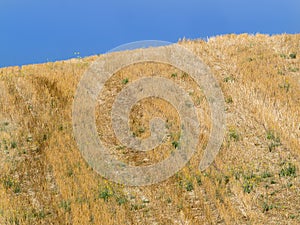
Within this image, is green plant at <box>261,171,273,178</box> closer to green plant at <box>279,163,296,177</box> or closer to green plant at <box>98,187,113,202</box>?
green plant at <box>279,163,296,177</box>

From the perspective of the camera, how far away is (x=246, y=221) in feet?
A: 40.2

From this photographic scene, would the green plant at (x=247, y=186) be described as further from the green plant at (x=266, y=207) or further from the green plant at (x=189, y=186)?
the green plant at (x=189, y=186)

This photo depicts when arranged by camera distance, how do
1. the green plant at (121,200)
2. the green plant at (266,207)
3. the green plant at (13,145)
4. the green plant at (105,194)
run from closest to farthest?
1. the green plant at (266,207)
2. the green plant at (121,200)
3. the green plant at (105,194)
4. the green plant at (13,145)

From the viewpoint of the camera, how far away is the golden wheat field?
497 inches

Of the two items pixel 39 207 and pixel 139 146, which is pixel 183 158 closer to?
pixel 139 146

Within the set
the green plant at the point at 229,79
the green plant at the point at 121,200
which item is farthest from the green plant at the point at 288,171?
the green plant at the point at 229,79

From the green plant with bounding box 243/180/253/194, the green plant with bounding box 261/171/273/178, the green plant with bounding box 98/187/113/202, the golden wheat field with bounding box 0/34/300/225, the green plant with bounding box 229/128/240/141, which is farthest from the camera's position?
the green plant with bounding box 229/128/240/141

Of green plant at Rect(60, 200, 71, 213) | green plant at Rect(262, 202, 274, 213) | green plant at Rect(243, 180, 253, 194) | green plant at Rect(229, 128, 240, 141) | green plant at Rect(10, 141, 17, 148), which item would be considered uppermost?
green plant at Rect(10, 141, 17, 148)

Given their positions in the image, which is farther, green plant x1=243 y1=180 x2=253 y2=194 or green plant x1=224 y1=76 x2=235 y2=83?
green plant x1=224 y1=76 x2=235 y2=83

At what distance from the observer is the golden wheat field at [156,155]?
497 inches

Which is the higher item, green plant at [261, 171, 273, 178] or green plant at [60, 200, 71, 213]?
green plant at [60, 200, 71, 213]

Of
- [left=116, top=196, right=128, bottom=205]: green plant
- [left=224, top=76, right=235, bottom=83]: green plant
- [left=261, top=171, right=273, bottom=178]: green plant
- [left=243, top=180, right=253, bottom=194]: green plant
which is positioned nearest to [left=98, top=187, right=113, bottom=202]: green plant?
[left=116, top=196, right=128, bottom=205]: green plant

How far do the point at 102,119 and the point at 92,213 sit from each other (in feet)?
26.0

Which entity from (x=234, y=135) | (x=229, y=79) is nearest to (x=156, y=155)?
(x=234, y=135)
